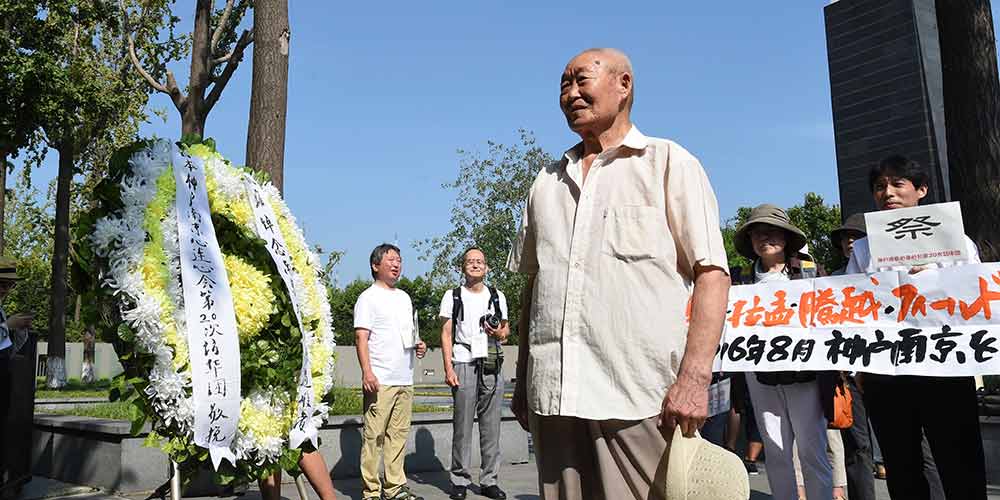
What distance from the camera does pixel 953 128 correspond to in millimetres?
8672

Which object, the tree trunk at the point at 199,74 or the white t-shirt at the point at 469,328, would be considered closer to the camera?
the white t-shirt at the point at 469,328

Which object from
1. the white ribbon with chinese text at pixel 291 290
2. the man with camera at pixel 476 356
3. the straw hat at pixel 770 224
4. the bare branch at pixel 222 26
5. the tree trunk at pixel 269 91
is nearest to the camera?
the white ribbon with chinese text at pixel 291 290

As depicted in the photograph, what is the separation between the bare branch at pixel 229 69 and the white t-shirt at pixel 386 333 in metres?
7.29

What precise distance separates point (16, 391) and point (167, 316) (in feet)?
11.8

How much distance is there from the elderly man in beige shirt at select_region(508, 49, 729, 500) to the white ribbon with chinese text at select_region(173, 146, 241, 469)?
1682 millimetres

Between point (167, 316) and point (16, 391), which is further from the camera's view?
point (16, 391)

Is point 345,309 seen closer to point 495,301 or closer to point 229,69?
point 229,69

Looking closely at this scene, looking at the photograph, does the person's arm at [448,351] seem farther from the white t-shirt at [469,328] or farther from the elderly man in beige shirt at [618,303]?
the elderly man in beige shirt at [618,303]

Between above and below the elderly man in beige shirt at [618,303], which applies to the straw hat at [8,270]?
above

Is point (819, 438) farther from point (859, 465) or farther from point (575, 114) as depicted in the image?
point (575, 114)

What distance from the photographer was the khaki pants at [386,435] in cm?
673

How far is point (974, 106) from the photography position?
8570 mm

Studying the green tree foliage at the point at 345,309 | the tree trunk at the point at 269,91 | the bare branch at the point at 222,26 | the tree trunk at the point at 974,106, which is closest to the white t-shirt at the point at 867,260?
the tree trunk at the point at 974,106

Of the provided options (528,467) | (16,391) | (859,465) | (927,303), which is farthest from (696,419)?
(528,467)
